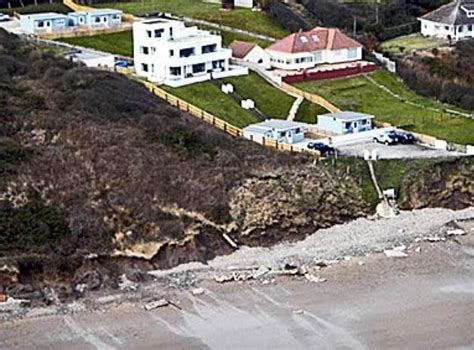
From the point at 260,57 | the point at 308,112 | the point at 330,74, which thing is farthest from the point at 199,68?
the point at 330,74

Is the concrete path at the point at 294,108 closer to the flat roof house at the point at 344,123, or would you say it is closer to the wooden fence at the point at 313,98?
the wooden fence at the point at 313,98

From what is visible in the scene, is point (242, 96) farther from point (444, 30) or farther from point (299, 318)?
point (299, 318)

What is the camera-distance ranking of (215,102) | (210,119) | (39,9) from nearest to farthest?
(210,119) → (215,102) → (39,9)

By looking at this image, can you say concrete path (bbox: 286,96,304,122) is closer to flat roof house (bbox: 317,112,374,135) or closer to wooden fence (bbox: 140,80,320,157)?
flat roof house (bbox: 317,112,374,135)

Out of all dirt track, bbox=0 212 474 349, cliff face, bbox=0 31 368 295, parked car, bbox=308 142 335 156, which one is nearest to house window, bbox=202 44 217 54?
cliff face, bbox=0 31 368 295

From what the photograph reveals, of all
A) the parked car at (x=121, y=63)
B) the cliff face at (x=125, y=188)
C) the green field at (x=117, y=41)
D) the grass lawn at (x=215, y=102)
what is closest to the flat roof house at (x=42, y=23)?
the green field at (x=117, y=41)
